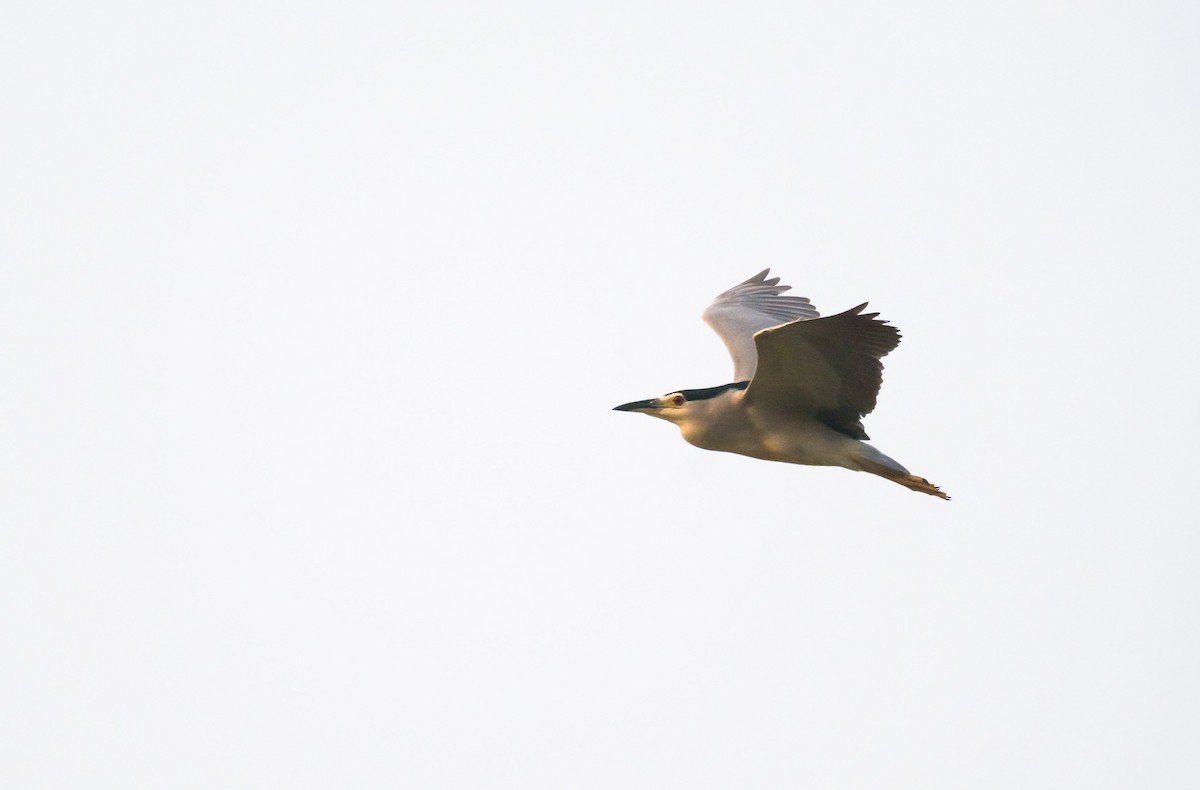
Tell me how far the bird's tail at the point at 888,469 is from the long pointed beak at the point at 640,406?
1.95 m

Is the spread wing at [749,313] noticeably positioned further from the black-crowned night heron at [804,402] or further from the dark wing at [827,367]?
the dark wing at [827,367]

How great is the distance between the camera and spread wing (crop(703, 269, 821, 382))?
1582 centimetres

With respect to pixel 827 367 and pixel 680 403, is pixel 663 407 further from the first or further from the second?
pixel 827 367

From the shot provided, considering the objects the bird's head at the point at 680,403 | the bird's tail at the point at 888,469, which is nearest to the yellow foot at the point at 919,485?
the bird's tail at the point at 888,469

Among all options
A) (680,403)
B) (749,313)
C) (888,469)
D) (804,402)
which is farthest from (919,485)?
(749,313)

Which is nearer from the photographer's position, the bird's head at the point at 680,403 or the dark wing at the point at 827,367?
the dark wing at the point at 827,367

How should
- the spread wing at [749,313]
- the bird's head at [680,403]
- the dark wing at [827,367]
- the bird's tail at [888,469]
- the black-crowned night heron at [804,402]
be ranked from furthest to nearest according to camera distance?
the spread wing at [749,313] < the bird's head at [680,403] < the bird's tail at [888,469] < the black-crowned night heron at [804,402] < the dark wing at [827,367]

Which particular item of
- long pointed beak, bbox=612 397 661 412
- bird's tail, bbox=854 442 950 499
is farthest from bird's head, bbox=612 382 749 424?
bird's tail, bbox=854 442 950 499

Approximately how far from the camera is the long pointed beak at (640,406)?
548 inches

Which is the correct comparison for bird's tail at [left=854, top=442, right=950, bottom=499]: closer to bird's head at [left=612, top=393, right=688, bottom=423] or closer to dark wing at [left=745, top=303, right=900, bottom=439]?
dark wing at [left=745, top=303, right=900, bottom=439]

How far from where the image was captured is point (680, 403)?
45.1 feet

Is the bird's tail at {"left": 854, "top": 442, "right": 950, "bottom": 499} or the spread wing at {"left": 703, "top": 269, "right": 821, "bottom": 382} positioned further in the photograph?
the spread wing at {"left": 703, "top": 269, "right": 821, "bottom": 382}

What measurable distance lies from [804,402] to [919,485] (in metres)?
1.29

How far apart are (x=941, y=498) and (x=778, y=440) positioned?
5.07 ft
